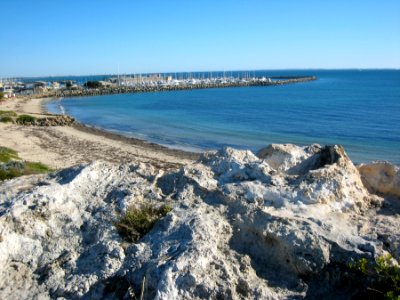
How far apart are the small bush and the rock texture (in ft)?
0.33

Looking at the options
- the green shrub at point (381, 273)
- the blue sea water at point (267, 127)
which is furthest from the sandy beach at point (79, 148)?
the green shrub at point (381, 273)

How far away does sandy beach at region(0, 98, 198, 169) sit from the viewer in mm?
23391

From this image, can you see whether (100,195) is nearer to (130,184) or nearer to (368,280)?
(130,184)

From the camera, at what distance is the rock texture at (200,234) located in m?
3.79

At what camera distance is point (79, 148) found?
90.4 ft

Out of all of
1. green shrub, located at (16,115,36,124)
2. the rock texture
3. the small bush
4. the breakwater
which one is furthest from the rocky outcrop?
the breakwater

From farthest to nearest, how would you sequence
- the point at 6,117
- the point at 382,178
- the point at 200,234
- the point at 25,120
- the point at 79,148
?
the point at 6,117 → the point at 25,120 → the point at 79,148 → the point at 382,178 → the point at 200,234

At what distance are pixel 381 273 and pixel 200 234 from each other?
1.65m

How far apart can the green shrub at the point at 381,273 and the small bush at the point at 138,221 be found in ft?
6.69

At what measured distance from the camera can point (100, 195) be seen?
5.05 meters

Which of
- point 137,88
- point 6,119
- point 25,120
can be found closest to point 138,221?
point 25,120

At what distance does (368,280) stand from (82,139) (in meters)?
29.9

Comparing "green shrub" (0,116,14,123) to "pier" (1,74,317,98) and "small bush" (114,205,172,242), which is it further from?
"pier" (1,74,317,98)

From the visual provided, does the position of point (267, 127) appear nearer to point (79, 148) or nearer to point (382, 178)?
point (79, 148)
